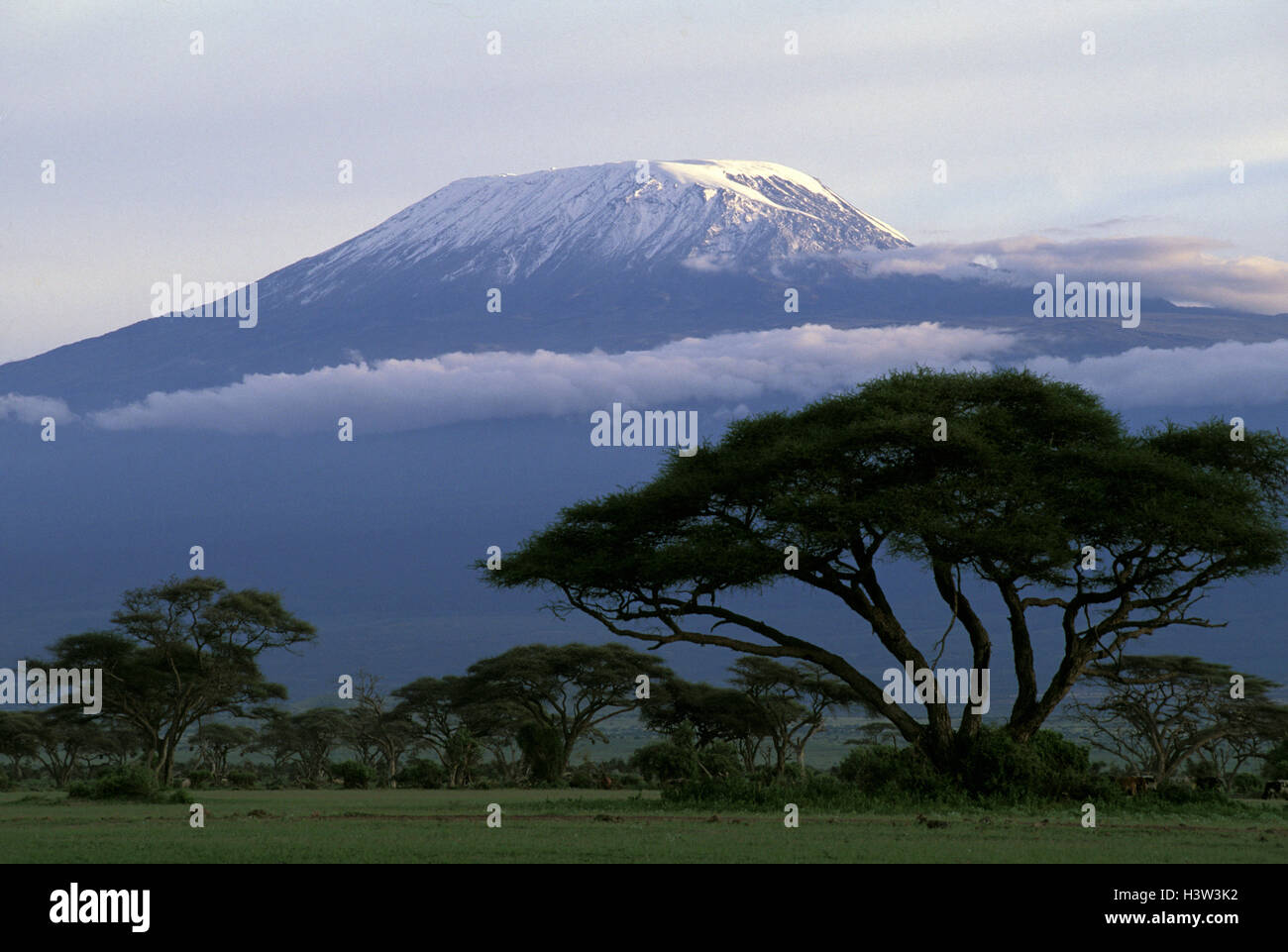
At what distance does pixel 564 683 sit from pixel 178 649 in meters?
16.9

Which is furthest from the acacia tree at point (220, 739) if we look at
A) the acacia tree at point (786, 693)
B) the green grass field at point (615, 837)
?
the green grass field at point (615, 837)

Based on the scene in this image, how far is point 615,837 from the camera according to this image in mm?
21812

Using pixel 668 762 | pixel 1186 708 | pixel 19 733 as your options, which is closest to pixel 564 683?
pixel 668 762

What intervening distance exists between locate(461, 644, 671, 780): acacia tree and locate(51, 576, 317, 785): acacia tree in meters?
10.2

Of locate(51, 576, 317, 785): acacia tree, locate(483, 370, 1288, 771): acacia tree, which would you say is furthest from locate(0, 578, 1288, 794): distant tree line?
locate(483, 370, 1288, 771): acacia tree

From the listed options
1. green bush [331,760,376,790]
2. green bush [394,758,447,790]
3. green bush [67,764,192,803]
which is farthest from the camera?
green bush [394,758,447,790]

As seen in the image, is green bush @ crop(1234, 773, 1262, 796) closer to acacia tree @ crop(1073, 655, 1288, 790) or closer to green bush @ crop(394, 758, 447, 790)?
acacia tree @ crop(1073, 655, 1288, 790)

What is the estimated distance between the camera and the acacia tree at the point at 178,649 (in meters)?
51.7

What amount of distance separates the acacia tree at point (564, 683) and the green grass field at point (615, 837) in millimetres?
29250

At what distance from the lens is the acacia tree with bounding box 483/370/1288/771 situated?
102ft

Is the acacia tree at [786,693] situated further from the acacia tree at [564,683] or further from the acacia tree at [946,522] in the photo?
the acacia tree at [946,522]

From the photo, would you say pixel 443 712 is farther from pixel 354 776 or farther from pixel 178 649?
pixel 178 649

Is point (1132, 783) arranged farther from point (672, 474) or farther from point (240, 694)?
point (240, 694)
